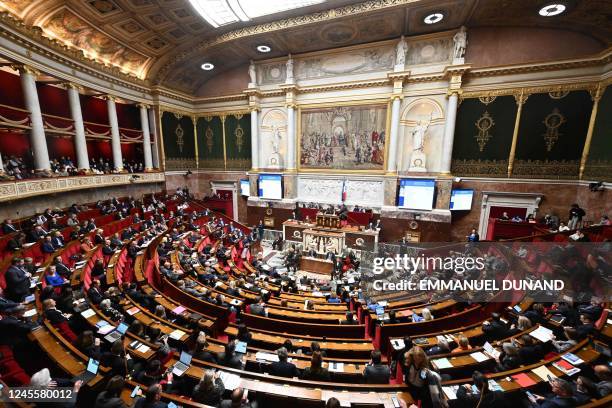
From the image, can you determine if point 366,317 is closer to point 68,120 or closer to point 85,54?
point 68,120

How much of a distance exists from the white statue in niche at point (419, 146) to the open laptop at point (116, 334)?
591 inches

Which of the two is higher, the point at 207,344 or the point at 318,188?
the point at 318,188

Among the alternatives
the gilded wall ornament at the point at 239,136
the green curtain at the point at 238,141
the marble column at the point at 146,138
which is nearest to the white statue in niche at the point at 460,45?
the green curtain at the point at 238,141

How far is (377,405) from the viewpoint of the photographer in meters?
3.18

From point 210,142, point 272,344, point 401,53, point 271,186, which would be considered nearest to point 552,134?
point 401,53

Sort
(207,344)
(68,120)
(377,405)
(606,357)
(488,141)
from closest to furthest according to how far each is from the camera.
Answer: (377,405) < (606,357) < (207,344) < (68,120) < (488,141)

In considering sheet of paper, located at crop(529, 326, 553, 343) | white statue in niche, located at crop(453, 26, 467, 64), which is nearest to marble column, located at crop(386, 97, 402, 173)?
white statue in niche, located at crop(453, 26, 467, 64)

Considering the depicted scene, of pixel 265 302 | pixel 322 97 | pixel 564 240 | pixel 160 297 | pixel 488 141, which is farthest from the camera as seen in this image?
pixel 322 97

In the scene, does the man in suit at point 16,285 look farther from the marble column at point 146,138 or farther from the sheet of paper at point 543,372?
the marble column at point 146,138

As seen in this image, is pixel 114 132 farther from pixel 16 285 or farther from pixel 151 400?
pixel 151 400

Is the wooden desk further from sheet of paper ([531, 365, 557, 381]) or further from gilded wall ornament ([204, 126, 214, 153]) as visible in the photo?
gilded wall ornament ([204, 126, 214, 153])

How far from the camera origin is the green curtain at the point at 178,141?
18.2m

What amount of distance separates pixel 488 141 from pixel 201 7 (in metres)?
16.8

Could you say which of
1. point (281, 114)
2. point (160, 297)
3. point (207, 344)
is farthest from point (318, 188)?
point (207, 344)
